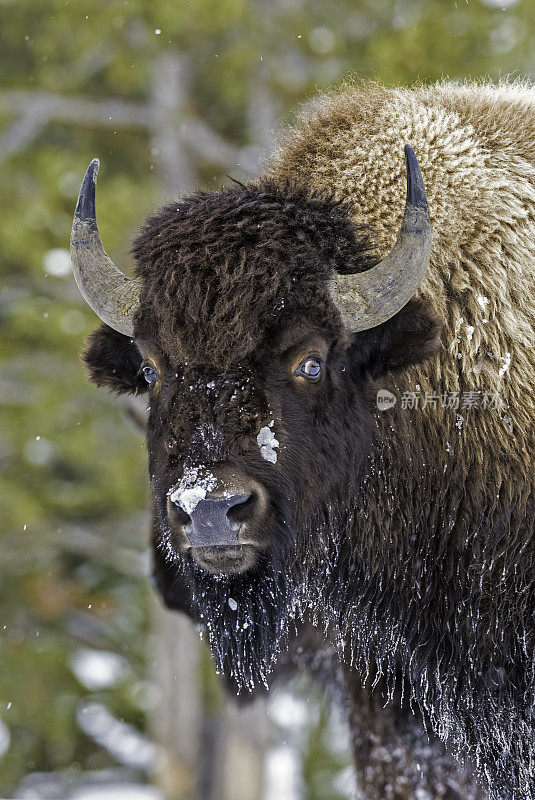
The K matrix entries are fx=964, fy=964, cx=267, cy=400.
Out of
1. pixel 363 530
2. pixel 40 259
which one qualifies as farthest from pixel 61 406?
pixel 363 530

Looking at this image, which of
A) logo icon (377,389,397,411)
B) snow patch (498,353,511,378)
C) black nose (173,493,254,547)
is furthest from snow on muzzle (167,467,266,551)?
snow patch (498,353,511,378)

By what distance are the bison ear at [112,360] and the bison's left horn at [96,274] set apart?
0.23 meters

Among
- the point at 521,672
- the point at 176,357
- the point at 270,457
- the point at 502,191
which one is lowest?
the point at 521,672

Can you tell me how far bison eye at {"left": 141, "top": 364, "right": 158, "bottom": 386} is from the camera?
3791mm

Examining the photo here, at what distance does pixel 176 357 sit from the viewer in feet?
11.8

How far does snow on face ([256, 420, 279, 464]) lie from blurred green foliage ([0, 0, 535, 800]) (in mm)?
6693

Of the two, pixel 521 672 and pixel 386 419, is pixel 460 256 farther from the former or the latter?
pixel 521 672

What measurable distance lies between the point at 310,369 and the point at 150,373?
2.16ft

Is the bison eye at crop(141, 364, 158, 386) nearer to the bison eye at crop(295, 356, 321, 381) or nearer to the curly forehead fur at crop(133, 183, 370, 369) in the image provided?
the curly forehead fur at crop(133, 183, 370, 369)

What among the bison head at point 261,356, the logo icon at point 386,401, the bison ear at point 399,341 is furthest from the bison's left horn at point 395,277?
the logo icon at point 386,401

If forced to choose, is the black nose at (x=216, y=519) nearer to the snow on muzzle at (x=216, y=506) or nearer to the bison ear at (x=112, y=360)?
the snow on muzzle at (x=216, y=506)

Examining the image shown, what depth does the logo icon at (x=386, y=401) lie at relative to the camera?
3.86 meters

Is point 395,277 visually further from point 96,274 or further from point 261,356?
point 96,274

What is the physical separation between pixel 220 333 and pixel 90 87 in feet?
31.0
